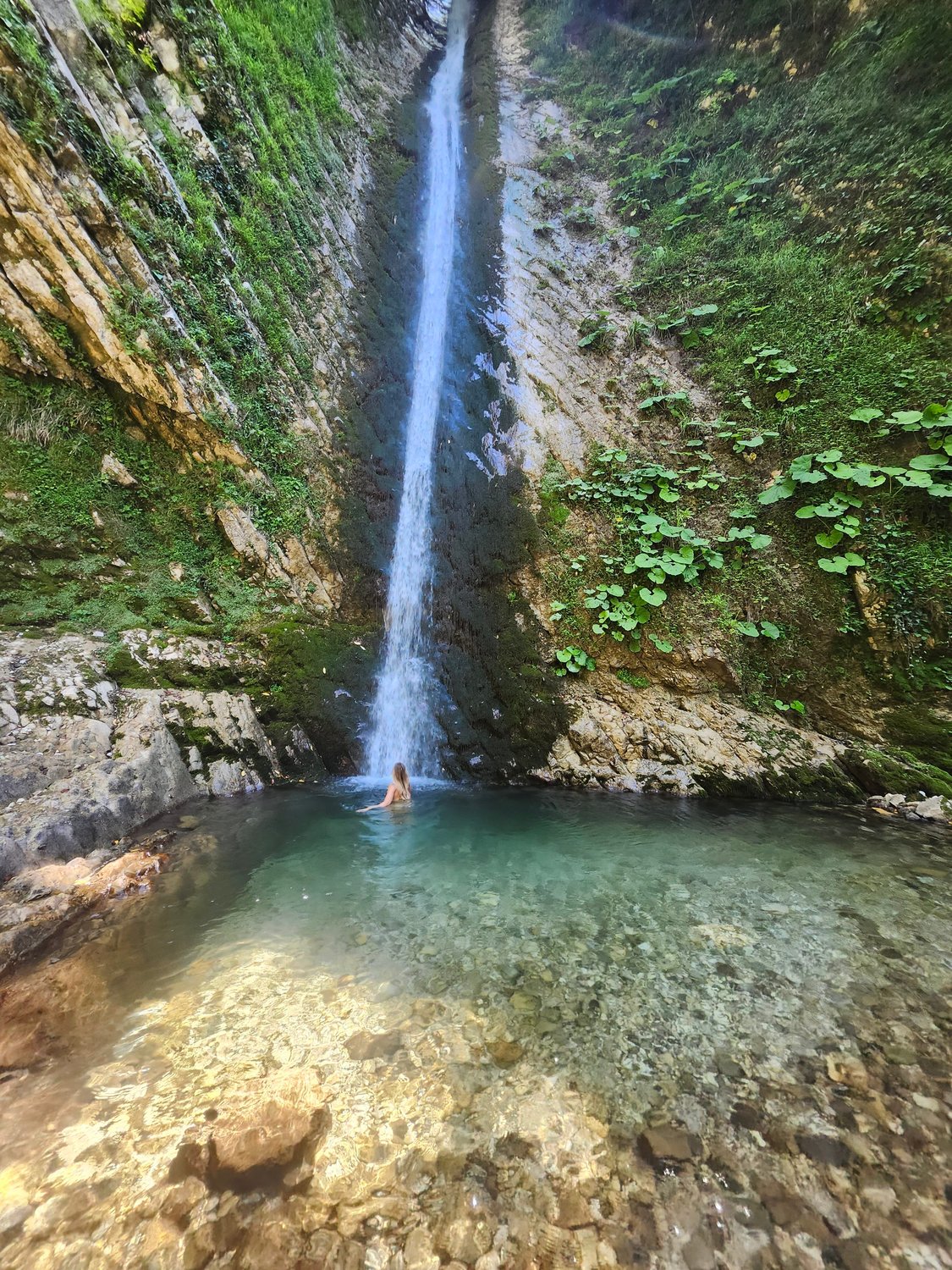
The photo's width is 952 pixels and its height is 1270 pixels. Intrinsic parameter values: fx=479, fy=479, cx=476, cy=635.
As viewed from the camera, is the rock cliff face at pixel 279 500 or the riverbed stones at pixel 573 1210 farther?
the rock cliff face at pixel 279 500

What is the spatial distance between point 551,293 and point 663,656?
8.16 meters

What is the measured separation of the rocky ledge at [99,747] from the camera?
3930 mm

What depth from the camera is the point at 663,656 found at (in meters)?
6.42

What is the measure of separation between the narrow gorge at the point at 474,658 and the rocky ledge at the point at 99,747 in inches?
1.7

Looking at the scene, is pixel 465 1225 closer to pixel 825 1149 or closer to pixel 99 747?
pixel 825 1149

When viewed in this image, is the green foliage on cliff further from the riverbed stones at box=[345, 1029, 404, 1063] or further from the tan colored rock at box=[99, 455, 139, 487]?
the tan colored rock at box=[99, 455, 139, 487]

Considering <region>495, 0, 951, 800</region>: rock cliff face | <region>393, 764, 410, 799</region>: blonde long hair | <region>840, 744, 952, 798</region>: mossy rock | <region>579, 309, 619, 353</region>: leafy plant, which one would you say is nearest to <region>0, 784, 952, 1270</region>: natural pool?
<region>840, 744, 952, 798</region>: mossy rock

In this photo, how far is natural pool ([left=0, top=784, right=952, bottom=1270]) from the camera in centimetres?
174

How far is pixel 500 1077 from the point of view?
2332 mm

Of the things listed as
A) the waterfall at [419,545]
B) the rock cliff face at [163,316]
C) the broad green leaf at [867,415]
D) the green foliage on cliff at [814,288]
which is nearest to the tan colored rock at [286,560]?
the rock cliff face at [163,316]

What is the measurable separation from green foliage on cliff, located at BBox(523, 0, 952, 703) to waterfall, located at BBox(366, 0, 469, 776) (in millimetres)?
2418

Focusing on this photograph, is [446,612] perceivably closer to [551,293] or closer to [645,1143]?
[645,1143]

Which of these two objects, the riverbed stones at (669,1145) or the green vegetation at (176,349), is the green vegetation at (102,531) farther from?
the riverbed stones at (669,1145)

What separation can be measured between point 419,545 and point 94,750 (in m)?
5.07
